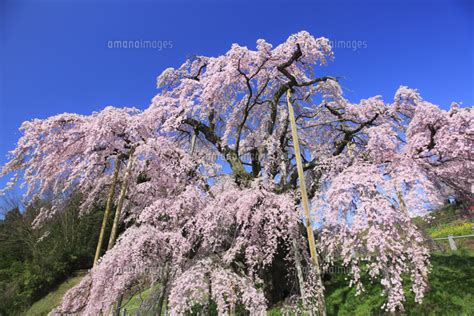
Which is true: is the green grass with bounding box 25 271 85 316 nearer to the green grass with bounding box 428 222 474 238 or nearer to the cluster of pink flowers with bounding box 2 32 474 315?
the cluster of pink flowers with bounding box 2 32 474 315

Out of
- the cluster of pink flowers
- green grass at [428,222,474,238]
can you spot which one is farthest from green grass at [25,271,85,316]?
green grass at [428,222,474,238]

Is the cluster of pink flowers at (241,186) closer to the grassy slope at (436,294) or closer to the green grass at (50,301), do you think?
the grassy slope at (436,294)

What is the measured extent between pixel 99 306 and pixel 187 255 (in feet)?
7.58

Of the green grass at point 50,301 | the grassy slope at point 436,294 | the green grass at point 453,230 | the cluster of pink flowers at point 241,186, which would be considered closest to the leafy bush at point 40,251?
the green grass at point 50,301

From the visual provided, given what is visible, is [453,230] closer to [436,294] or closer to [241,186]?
[436,294]

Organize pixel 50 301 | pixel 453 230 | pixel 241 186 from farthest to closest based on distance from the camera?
1. pixel 50 301
2. pixel 453 230
3. pixel 241 186

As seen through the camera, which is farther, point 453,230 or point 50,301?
point 50,301

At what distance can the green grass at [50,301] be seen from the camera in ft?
56.9

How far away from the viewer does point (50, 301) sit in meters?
18.3

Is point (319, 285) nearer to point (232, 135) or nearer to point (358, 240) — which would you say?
point (358, 240)

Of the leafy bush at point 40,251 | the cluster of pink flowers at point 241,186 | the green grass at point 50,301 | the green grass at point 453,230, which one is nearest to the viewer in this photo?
the cluster of pink flowers at point 241,186

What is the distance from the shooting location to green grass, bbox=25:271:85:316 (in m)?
17.3

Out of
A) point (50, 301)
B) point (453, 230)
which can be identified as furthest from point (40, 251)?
point (453, 230)

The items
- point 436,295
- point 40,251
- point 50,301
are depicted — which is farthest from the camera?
point 40,251
